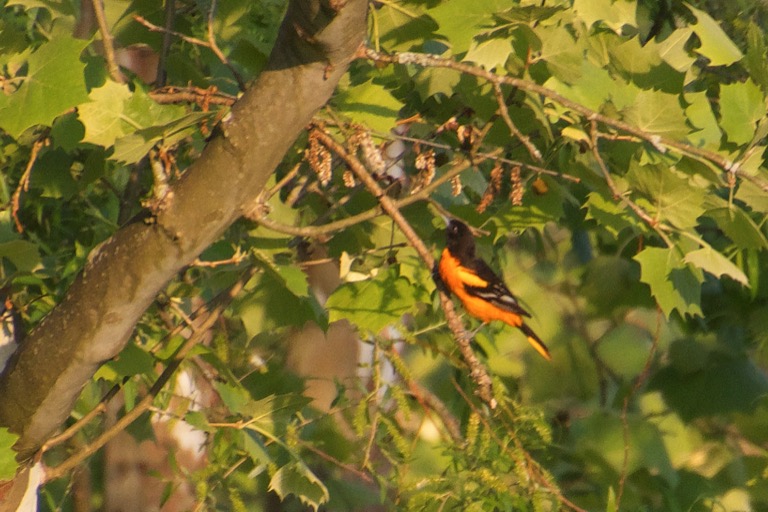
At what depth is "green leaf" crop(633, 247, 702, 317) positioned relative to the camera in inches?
89.7

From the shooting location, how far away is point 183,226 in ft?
6.22

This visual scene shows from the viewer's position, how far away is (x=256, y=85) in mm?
1826

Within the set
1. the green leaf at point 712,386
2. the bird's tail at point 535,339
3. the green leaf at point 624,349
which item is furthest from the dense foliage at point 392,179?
the green leaf at point 624,349

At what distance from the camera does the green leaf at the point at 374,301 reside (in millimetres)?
2586

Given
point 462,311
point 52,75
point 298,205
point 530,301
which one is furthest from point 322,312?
point 530,301

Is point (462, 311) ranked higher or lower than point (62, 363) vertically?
lower

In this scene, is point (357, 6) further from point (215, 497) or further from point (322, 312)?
point (215, 497)

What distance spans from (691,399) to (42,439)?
3228 mm

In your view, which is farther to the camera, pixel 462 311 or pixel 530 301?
pixel 530 301

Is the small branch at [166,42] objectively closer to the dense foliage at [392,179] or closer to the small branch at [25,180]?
the dense foliage at [392,179]

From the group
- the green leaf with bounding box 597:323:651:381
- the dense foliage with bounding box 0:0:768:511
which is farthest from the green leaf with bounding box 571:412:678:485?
the green leaf with bounding box 597:323:651:381

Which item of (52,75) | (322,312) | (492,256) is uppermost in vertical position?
(52,75)

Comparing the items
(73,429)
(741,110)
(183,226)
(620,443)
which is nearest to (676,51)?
(741,110)

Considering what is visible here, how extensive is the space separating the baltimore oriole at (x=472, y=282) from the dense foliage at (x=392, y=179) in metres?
0.07
